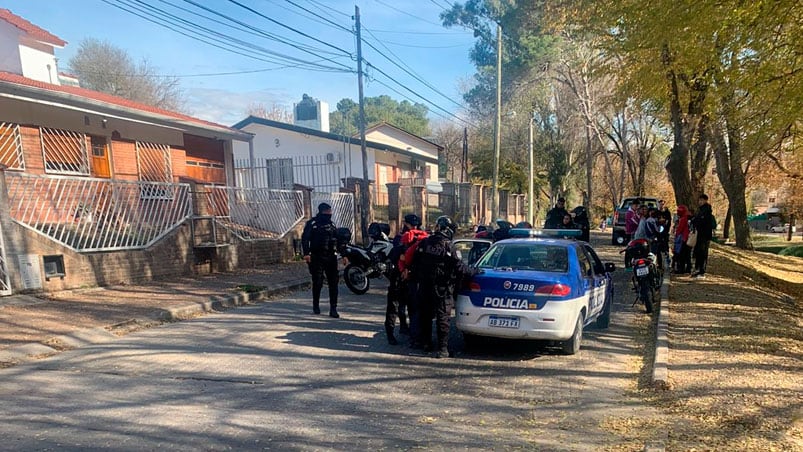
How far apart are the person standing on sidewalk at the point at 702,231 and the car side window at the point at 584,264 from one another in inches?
201

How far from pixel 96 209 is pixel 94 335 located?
12.7ft

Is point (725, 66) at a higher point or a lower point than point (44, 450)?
higher

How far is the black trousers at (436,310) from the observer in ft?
19.3

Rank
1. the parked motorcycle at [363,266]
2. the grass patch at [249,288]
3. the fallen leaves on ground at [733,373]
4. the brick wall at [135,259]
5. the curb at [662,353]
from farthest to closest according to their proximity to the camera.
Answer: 1. the parked motorcycle at [363,266]
2. the grass patch at [249,288]
3. the brick wall at [135,259]
4. the curb at [662,353]
5. the fallen leaves on ground at [733,373]

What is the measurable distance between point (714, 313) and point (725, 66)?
494 centimetres

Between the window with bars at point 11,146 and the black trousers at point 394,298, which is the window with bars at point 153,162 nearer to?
the window with bars at point 11,146

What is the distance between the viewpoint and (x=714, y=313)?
751 cm

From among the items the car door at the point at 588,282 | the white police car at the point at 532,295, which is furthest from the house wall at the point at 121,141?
the car door at the point at 588,282

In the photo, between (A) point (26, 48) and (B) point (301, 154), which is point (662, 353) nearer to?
(A) point (26, 48)

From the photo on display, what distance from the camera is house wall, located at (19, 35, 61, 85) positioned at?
17547mm

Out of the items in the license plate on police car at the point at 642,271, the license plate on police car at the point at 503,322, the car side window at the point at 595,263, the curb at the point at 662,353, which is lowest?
the curb at the point at 662,353

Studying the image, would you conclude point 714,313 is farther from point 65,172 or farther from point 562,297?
point 65,172

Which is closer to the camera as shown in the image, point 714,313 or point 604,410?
point 604,410

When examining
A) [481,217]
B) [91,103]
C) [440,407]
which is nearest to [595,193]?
[481,217]
